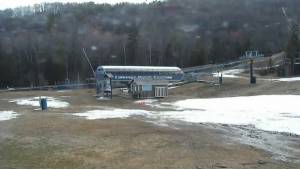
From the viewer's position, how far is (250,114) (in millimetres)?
27516

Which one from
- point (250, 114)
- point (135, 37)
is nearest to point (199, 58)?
point (135, 37)

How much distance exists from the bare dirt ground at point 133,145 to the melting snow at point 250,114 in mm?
1691

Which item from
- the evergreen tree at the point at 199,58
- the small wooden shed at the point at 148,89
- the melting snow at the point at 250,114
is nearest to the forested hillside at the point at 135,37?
the evergreen tree at the point at 199,58

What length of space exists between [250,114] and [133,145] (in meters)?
12.2

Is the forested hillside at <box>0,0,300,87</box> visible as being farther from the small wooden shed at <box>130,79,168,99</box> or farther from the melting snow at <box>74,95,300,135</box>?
the melting snow at <box>74,95,300,135</box>

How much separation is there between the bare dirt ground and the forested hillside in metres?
68.8

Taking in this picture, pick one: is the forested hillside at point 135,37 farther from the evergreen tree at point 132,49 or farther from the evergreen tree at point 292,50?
the evergreen tree at point 292,50

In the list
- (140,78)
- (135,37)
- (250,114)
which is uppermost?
(135,37)

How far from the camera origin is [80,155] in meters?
15.3

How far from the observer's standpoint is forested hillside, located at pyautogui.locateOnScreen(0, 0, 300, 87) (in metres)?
98.6

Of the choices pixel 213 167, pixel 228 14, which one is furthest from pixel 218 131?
pixel 228 14

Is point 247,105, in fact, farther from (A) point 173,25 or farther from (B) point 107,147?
(A) point 173,25

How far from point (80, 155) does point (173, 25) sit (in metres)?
125

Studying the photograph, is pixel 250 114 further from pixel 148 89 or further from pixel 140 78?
pixel 140 78
